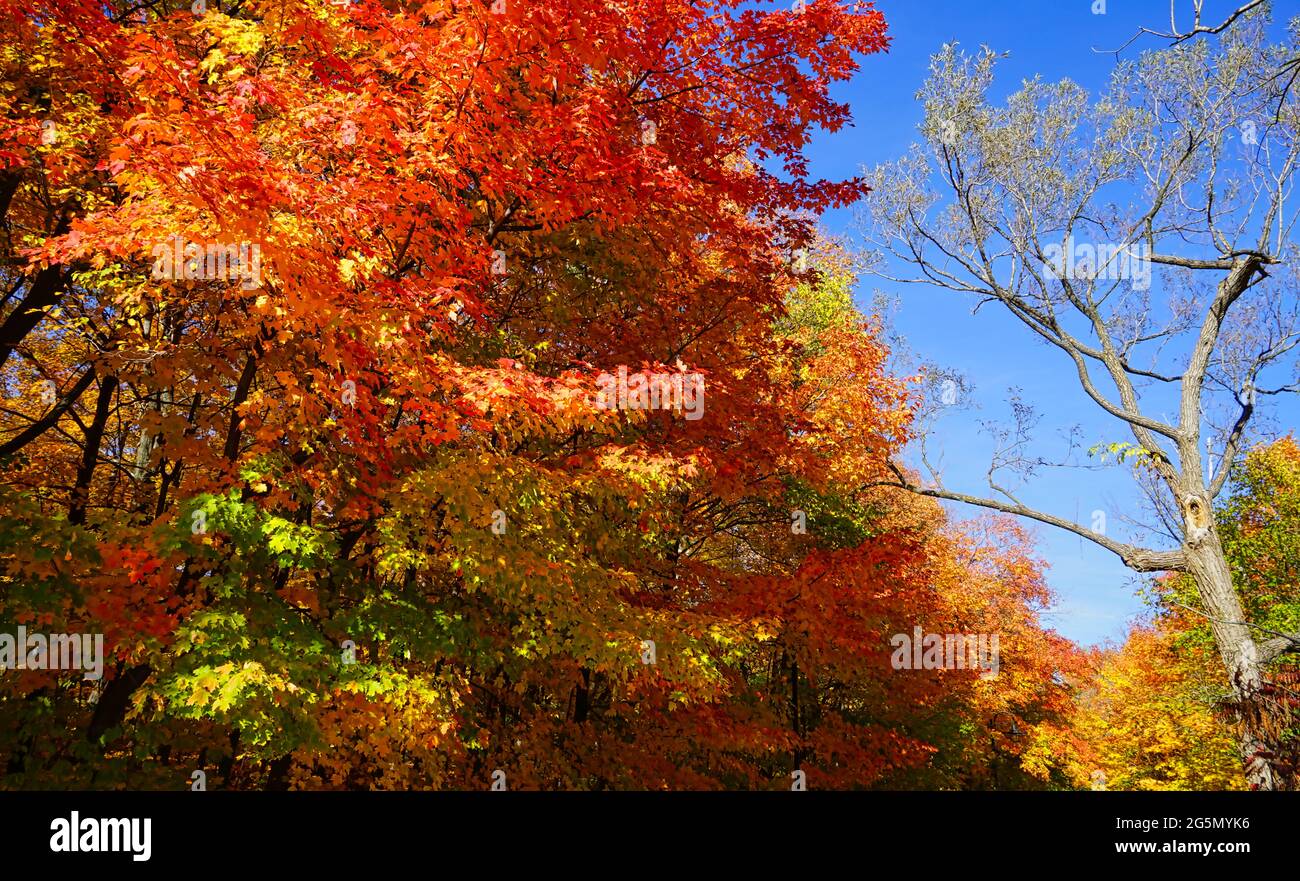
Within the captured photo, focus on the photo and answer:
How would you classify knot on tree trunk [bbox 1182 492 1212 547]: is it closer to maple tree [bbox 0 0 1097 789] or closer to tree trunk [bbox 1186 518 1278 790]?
tree trunk [bbox 1186 518 1278 790]

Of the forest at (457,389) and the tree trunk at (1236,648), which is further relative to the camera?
the tree trunk at (1236,648)

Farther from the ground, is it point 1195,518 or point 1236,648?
point 1195,518

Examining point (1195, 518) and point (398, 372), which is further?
point (1195, 518)

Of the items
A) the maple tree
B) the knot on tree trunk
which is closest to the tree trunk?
the knot on tree trunk

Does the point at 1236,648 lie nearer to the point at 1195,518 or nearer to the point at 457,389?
the point at 1195,518

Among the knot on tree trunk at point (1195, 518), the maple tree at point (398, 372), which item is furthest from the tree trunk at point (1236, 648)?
the maple tree at point (398, 372)

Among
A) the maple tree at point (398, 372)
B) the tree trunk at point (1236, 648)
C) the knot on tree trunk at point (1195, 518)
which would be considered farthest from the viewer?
the knot on tree trunk at point (1195, 518)

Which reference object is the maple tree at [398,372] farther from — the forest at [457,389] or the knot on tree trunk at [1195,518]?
the knot on tree trunk at [1195,518]

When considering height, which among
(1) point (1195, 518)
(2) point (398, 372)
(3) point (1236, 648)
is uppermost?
(2) point (398, 372)

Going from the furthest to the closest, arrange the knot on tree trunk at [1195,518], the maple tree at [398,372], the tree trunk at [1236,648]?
the knot on tree trunk at [1195,518], the tree trunk at [1236,648], the maple tree at [398,372]

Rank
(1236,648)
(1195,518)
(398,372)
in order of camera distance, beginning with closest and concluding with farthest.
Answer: (398,372), (1236,648), (1195,518)

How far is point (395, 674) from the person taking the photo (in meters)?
7.25

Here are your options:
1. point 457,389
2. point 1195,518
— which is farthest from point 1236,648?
point 457,389
